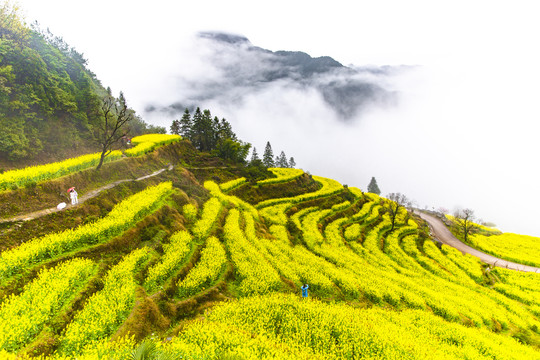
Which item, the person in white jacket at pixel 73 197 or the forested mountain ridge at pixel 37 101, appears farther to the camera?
the forested mountain ridge at pixel 37 101

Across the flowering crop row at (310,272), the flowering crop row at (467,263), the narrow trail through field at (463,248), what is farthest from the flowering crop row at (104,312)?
the narrow trail through field at (463,248)

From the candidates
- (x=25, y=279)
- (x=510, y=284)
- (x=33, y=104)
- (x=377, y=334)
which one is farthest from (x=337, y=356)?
(x=33, y=104)

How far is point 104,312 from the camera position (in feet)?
29.7

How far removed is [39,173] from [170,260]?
1180cm

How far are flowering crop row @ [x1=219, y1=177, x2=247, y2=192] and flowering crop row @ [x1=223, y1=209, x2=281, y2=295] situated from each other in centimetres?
1943

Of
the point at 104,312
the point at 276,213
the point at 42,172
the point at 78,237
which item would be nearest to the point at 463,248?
the point at 276,213

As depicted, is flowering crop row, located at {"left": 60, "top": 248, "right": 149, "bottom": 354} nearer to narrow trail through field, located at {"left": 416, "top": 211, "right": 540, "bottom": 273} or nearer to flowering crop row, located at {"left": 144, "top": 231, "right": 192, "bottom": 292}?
flowering crop row, located at {"left": 144, "top": 231, "right": 192, "bottom": 292}

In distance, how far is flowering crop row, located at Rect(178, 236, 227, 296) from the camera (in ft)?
42.1

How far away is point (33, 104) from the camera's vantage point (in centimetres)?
2936

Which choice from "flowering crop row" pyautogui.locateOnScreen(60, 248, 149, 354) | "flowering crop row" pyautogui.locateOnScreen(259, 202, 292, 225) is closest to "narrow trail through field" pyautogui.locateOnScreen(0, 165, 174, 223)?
"flowering crop row" pyautogui.locateOnScreen(60, 248, 149, 354)

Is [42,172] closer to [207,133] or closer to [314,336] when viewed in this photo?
[314,336]

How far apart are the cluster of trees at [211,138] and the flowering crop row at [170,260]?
4064 cm

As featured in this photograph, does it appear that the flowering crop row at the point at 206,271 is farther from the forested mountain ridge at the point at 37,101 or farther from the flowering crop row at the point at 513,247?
the flowering crop row at the point at 513,247

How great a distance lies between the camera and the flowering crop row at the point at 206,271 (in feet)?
42.1
